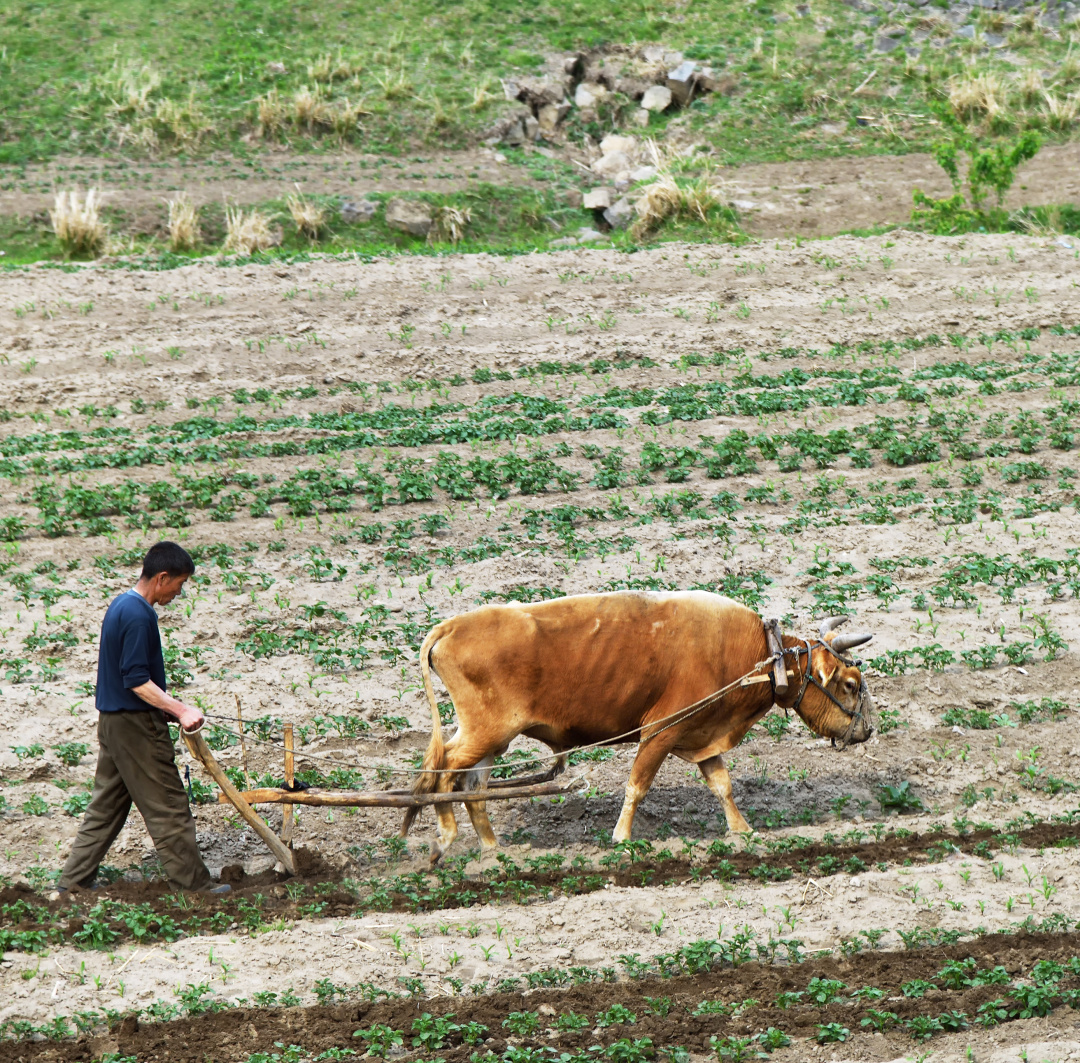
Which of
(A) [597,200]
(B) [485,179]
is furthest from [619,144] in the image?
(A) [597,200]

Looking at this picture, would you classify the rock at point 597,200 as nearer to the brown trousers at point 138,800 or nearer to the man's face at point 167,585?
the man's face at point 167,585

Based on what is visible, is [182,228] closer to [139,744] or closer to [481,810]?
[139,744]

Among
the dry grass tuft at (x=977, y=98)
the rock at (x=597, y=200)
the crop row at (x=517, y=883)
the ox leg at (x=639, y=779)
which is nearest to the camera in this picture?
the crop row at (x=517, y=883)

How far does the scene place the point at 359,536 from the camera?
14.4 m

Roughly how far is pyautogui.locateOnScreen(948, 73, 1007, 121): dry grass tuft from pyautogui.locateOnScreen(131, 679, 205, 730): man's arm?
81.6ft

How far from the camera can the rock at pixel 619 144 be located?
29234 millimetres

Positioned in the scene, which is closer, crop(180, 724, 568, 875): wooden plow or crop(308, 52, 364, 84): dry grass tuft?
crop(180, 724, 568, 875): wooden plow

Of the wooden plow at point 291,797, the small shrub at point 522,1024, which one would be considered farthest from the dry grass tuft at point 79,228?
the small shrub at point 522,1024

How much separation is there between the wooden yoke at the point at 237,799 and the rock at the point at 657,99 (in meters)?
24.6

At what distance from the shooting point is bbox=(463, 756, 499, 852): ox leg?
939cm

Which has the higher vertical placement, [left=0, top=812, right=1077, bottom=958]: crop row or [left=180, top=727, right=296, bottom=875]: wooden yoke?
[left=180, top=727, right=296, bottom=875]: wooden yoke

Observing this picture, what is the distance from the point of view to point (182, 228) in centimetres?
2405

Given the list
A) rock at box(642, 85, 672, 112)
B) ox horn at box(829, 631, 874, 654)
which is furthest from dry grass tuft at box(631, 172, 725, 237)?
ox horn at box(829, 631, 874, 654)

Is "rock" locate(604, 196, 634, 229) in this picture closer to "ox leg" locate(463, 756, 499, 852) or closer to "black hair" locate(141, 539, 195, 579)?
"ox leg" locate(463, 756, 499, 852)
